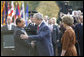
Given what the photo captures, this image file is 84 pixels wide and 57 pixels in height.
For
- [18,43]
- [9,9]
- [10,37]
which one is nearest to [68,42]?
[18,43]

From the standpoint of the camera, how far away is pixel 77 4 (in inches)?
1992

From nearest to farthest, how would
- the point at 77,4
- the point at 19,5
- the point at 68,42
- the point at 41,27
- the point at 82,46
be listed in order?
the point at 68,42, the point at 41,27, the point at 82,46, the point at 19,5, the point at 77,4

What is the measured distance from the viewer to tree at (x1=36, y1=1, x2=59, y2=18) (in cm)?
5297

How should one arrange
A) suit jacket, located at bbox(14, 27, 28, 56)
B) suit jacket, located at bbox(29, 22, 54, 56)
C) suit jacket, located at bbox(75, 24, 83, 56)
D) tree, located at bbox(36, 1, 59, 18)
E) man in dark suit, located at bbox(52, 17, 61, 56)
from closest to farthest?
suit jacket, located at bbox(29, 22, 54, 56)
suit jacket, located at bbox(14, 27, 28, 56)
suit jacket, located at bbox(75, 24, 83, 56)
man in dark suit, located at bbox(52, 17, 61, 56)
tree, located at bbox(36, 1, 59, 18)

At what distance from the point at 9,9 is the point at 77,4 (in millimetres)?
27488

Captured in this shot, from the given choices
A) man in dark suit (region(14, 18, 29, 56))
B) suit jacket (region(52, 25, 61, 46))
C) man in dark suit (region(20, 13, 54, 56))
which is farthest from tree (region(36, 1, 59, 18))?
man in dark suit (region(20, 13, 54, 56))

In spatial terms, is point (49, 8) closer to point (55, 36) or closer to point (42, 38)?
point (55, 36)

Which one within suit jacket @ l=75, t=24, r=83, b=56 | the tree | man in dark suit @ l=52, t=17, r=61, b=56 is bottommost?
the tree

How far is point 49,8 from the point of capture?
55.0 meters

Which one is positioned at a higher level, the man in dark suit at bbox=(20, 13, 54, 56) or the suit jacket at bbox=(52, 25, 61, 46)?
the man in dark suit at bbox=(20, 13, 54, 56)

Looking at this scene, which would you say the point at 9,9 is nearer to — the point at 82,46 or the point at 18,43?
the point at 82,46

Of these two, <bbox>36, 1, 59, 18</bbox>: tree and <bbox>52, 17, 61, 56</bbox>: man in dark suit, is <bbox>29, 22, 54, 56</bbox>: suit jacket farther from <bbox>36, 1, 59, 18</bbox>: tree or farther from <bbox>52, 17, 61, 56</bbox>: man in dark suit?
<bbox>36, 1, 59, 18</bbox>: tree

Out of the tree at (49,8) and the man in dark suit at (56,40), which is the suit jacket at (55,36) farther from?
the tree at (49,8)

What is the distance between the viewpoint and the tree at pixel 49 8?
5297cm
